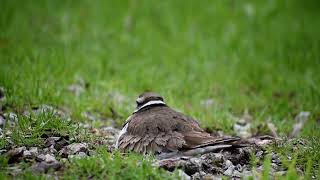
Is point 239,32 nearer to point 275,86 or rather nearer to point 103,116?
point 275,86

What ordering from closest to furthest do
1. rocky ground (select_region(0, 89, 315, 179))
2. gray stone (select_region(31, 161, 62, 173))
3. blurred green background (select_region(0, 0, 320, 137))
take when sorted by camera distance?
gray stone (select_region(31, 161, 62, 173))
rocky ground (select_region(0, 89, 315, 179))
blurred green background (select_region(0, 0, 320, 137))

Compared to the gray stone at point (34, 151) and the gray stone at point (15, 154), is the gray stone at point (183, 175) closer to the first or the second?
the gray stone at point (34, 151)

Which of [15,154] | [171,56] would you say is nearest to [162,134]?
[15,154]

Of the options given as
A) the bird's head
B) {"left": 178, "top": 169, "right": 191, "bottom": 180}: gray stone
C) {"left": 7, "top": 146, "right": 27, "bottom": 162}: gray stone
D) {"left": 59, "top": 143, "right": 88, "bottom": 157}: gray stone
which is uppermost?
the bird's head

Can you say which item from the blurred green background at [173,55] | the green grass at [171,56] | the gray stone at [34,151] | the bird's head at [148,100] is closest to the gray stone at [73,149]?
the gray stone at [34,151]

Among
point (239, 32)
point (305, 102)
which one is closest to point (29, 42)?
point (239, 32)

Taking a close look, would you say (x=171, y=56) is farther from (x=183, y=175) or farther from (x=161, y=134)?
(x=183, y=175)

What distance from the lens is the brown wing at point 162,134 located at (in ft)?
20.5

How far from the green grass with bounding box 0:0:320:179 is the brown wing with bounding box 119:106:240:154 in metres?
0.80

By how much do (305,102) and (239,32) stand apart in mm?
3676

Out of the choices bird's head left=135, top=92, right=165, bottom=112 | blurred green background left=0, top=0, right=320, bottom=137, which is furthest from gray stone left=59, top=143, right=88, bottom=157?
blurred green background left=0, top=0, right=320, bottom=137

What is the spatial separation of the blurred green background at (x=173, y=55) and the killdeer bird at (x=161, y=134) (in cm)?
176

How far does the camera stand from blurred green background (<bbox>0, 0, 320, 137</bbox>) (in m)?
9.30

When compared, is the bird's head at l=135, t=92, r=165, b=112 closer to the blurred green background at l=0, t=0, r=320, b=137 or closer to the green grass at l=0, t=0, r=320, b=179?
Result: the green grass at l=0, t=0, r=320, b=179
